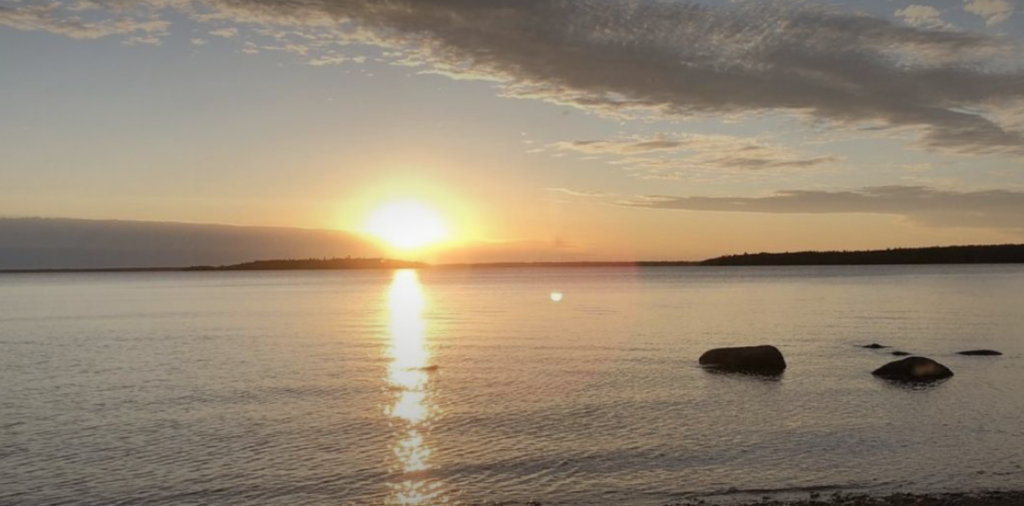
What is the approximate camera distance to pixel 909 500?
20.0 meters

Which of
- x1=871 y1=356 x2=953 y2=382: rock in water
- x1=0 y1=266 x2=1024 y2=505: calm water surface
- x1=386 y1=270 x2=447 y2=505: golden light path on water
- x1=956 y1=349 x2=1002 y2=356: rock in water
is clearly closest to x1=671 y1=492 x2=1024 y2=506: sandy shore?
x1=0 y1=266 x2=1024 y2=505: calm water surface

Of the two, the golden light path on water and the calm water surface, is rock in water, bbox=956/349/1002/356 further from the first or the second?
the golden light path on water

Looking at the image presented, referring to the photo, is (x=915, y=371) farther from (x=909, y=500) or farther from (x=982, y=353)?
(x=909, y=500)

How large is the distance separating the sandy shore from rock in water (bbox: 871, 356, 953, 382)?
68.5 ft

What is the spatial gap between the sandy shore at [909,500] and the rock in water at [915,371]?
20894mm

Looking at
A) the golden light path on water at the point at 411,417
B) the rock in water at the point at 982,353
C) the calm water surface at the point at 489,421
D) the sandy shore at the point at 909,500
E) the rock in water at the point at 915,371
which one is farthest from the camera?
the rock in water at the point at 982,353

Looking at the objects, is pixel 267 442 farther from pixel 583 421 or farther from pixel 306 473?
pixel 583 421

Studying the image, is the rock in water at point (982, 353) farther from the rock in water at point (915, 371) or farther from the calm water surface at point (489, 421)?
the rock in water at point (915, 371)

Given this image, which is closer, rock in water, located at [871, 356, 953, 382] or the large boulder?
rock in water, located at [871, 356, 953, 382]

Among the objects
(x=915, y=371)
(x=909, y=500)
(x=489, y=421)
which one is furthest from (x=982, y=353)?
(x=489, y=421)

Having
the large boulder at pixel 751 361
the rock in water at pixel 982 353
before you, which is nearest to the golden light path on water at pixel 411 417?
the large boulder at pixel 751 361

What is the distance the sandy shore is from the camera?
19.5 m

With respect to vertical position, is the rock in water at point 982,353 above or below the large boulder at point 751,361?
below

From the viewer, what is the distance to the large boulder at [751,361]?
43.9m
